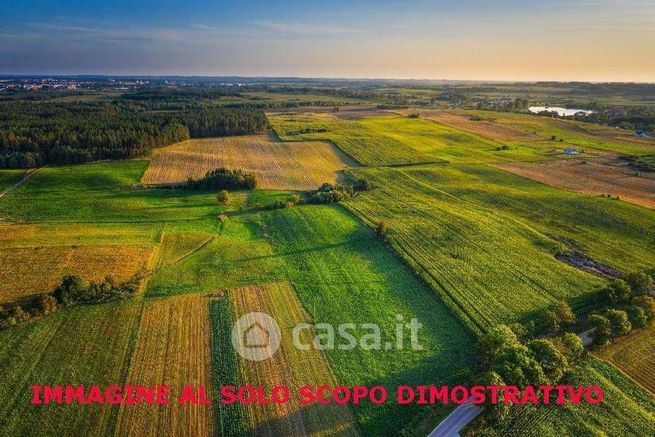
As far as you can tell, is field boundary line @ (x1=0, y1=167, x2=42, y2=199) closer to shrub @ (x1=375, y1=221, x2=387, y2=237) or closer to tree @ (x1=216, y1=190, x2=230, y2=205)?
tree @ (x1=216, y1=190, x2=230, y2=205)

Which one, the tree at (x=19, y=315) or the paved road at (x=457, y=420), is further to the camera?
the tree at (x=19, y=315)

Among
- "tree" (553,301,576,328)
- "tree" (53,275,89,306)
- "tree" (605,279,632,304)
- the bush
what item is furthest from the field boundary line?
"tree" (605,279,632,304)

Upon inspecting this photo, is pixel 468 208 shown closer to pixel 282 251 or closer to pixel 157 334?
pixel 282 251

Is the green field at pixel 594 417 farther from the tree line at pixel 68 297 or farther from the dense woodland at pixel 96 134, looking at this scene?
the dense woodland at pixel 96 134

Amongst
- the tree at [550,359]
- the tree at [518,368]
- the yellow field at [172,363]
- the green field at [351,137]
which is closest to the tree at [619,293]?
the tree at [550,359]

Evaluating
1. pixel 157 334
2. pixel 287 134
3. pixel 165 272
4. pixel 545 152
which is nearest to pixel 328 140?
pixel 287 134

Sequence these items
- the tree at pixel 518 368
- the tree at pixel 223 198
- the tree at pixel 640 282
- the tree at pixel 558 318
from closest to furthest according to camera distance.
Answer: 1. the tree at pixel 518 368
2. the tree at pixel 558 318
3. the tree at pixel 640 282
4. the tree at pixel 223 198

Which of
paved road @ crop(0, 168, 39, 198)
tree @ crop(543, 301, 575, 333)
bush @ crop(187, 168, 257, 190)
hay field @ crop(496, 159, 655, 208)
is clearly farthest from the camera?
bush @ crop(187, 168, 257, 190)
